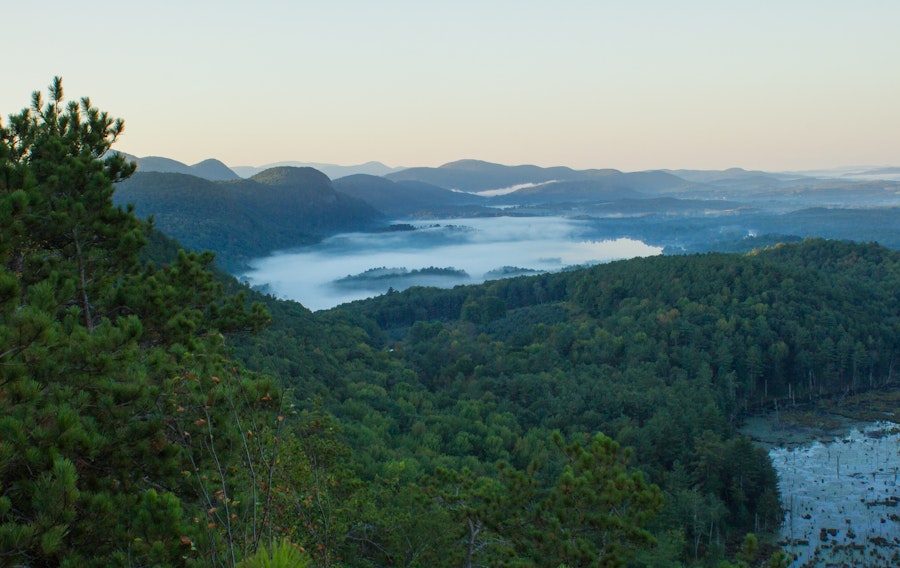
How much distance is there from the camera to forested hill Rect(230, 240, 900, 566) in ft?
66.1

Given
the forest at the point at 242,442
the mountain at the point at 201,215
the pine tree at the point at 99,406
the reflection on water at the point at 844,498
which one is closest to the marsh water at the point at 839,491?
the reflection on water at the point at 844,498

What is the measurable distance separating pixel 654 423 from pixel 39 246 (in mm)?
31783

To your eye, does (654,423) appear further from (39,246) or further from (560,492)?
(39,246)

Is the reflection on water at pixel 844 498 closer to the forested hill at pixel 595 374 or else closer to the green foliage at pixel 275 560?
the forested hill at pixel 595 374

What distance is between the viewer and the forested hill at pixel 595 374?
66.1ft

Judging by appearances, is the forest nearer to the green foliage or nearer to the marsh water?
the green foliage

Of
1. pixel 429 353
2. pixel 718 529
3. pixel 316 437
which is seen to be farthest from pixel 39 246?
pixel 429 353

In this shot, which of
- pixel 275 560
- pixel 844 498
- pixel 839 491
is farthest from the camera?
pixel 839 491

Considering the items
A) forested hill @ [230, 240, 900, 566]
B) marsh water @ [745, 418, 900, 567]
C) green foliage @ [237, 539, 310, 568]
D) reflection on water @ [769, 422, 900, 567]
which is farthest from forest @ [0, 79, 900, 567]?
marsh water @ [745, 418, 900, 567]

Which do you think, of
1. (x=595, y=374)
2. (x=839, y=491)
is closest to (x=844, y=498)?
(x=839, y=491)

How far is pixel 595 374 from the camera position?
45.6 meters

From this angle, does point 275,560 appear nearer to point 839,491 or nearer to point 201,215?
point 839,491

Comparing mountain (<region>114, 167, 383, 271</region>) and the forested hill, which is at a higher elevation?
mountain (<region>114, 167, 383, 271</region>)

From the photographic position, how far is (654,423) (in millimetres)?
35594
